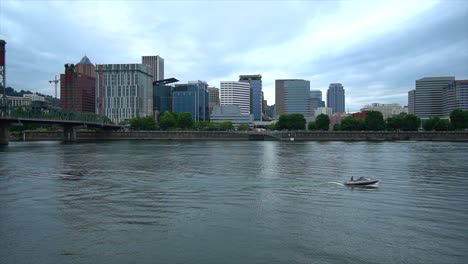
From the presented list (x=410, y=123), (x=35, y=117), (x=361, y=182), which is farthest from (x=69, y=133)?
(x=410, y=123)

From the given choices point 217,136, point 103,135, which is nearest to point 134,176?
point 217,136

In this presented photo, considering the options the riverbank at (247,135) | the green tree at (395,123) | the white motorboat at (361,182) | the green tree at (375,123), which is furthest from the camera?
the green tree at (395,123)

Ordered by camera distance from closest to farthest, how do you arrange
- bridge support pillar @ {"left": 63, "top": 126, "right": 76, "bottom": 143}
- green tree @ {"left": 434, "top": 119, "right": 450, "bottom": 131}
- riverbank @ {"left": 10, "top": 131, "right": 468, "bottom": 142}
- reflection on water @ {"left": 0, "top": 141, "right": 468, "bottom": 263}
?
reflection on water @ {"left": 0, "top": 141, "right": 468, "bottom": 263} < bridge support pillar @ {"left": 63, "top": 126, "right": 76, "bottom": 143} < riverbank @ {"left": 10, "top": 131, "right": 468, "bottom": 142} < green tree @ {"left": 434, "top": 119, "right": 450, "bottom": 131}

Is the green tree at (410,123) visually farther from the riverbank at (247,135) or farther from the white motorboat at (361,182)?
the white motorboat at (361,182)

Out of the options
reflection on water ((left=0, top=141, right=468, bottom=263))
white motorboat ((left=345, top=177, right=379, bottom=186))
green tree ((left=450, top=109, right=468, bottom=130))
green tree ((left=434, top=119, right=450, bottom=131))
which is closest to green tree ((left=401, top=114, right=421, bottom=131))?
green tree ((left=434, top=119, right=450, bottom=131))

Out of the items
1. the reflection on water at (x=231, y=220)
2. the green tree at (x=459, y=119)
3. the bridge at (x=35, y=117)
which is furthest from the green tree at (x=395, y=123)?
the reflection on water at (x=231, y=220)

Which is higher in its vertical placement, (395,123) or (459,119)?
(459,119)

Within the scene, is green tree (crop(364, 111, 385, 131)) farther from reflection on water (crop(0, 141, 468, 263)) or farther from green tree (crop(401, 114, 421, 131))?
reflection on water (crop(0, 141, 468, 263))

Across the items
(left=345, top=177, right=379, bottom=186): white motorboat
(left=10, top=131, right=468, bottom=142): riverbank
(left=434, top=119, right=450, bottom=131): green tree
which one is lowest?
(left=345, top=177, right=379, bottom=186): white motorboat

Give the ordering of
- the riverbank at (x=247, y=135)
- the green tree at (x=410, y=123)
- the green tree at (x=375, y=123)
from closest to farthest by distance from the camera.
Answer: the riverbank at (x=247, y=135), the green tree at (x=410, y=123), the green tree at (x=375, y=123)

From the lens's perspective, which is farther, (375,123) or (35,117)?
(375,123)

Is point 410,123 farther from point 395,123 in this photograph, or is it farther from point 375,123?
point 375,123

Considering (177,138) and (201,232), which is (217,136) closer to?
(177,138)

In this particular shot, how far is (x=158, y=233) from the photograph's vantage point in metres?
21.8
